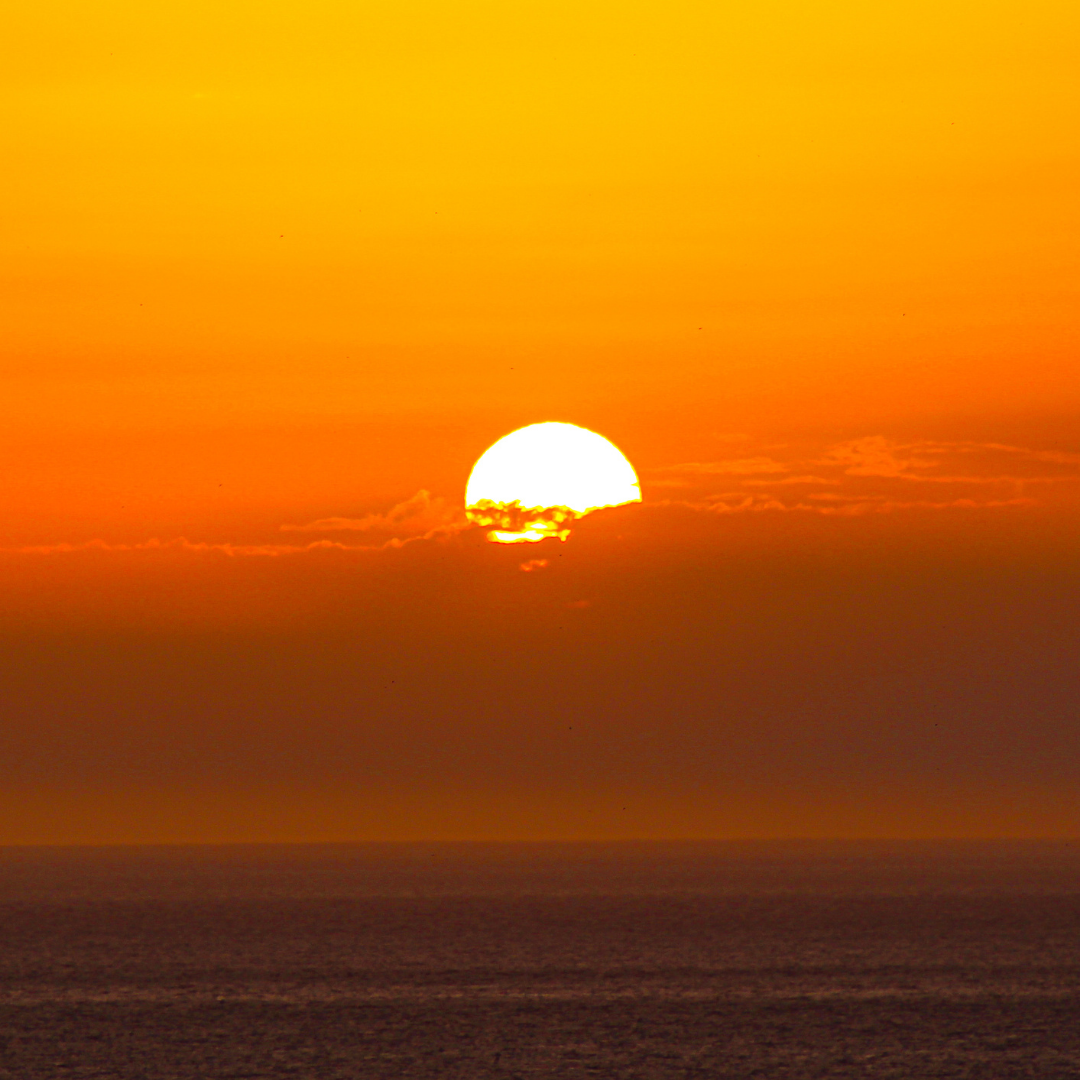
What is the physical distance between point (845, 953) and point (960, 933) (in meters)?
38.8

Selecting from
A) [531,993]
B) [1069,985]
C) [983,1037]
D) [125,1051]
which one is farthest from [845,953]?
[125,1051]

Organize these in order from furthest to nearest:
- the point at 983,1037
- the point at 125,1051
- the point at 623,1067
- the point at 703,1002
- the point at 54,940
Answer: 1. the point at 54,940
2. the point at 703,1002
3. the point at 983,1037
4. the point at 125,1051
5. the point at 623,1067

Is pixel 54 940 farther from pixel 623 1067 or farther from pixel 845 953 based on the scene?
pixel 623 1067

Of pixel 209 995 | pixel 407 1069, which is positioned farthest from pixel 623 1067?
pixel 209 995

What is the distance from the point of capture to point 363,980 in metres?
134

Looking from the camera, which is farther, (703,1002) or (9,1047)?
(703,1002)

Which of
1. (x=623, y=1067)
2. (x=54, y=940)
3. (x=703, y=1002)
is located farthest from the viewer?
(x=54, y=940)

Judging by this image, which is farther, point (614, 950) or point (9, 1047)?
point (614, 950)

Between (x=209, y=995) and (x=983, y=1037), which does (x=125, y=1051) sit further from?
(x=983, y=1037)

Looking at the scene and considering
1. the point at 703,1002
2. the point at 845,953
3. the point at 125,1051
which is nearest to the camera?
the point at 125,1051

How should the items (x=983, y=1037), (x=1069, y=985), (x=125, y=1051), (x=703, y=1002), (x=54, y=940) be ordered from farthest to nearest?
(x=54, y=940) → (x=1069, y=985) → (x=703, y=1002) → (x=983, y=1037) → (x=125, y=1051)

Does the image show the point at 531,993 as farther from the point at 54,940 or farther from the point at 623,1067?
the point at 54,940

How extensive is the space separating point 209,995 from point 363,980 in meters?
15.9

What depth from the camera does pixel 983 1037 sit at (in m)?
97.0
